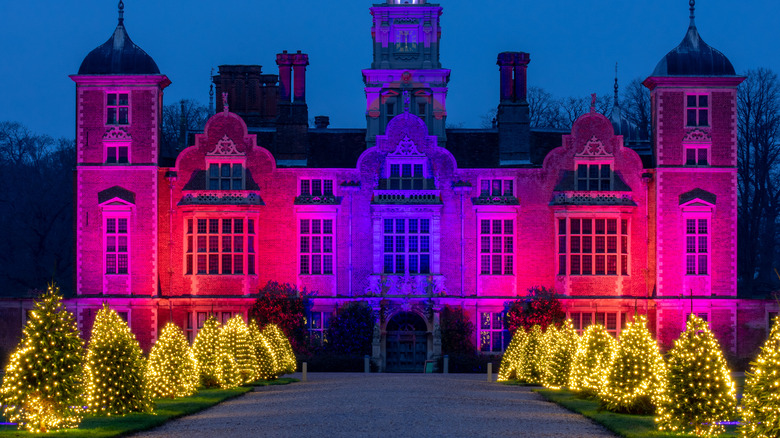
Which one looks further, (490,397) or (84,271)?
(84,271)

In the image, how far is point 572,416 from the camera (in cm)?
2905

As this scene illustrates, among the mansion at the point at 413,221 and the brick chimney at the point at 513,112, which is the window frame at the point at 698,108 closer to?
the mansion at the point at 413,221

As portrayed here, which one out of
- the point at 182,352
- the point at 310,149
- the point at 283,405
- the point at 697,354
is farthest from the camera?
the point at 310,149

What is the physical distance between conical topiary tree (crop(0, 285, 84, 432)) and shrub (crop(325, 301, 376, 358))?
Answer: 2496 centimetres

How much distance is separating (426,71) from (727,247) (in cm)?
1492

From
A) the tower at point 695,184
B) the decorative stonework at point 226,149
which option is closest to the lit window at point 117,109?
the decorative stonework at point 226,149

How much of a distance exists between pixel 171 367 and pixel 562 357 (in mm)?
12396

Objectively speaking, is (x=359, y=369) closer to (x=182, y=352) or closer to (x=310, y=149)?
(x=310, y=149)

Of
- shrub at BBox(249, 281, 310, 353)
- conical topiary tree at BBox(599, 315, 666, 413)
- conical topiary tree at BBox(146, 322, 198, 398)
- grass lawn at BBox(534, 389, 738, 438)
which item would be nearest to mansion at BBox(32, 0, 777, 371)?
shrub at BBox(249, 281, 310, 353)

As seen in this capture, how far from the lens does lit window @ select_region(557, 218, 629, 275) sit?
51.6 m

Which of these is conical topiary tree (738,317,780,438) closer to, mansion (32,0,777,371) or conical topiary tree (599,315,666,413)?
conical topiary tree (599,315,666,413)

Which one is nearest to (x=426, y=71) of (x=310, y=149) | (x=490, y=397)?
(x=310, y=149)

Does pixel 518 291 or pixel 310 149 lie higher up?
pixel 310 149

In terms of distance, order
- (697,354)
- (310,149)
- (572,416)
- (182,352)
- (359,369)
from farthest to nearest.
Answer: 1. (310,149)
2. (359,369)
3. (182,352)
4. (572,416)
5. (697,354)
